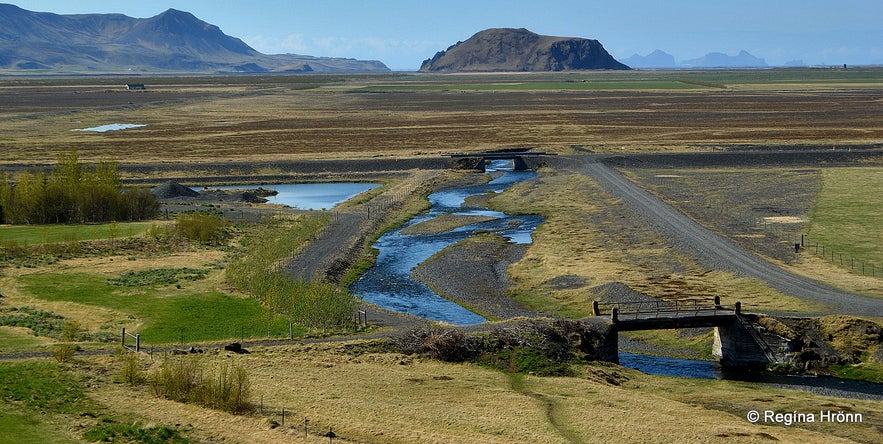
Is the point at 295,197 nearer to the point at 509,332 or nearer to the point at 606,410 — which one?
the point at 509,332

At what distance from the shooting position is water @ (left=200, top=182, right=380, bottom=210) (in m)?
90.9

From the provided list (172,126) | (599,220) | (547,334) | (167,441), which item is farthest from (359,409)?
(172,126)

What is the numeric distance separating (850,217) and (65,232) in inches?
2419

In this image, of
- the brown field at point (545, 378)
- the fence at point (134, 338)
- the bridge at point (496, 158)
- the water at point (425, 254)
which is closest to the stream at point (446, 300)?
the water at point (425, 254)

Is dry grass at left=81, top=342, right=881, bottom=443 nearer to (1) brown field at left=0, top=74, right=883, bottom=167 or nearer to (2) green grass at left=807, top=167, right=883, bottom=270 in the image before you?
(2) green grass at left=807, top=167, right=883, bottom=270

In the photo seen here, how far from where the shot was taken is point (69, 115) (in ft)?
633

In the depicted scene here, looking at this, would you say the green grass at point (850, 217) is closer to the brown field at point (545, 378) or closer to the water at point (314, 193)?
the brown field at point (545, 378)

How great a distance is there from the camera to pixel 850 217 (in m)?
75.9

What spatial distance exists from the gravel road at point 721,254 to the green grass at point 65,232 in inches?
1581

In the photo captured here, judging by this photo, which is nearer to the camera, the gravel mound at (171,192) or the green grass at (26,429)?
the green grass at (26,429)

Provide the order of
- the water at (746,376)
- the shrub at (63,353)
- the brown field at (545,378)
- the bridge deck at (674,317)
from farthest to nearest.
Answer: the bridge deck at (674,317) < the water at (746,376) < the shrub at (63,353) < the brown field at (545,378)

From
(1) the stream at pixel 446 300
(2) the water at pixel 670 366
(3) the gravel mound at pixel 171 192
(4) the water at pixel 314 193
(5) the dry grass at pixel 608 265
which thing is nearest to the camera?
(1) the stream at pixel 446 300

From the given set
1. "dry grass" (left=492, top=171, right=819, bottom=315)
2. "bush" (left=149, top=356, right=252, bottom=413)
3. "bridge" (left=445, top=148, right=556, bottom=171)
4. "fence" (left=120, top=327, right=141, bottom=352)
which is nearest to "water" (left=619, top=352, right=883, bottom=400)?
"dry grass" (left=492, top=171, right=819, bottom=315)

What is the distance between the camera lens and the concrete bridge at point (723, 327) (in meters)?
43.8
